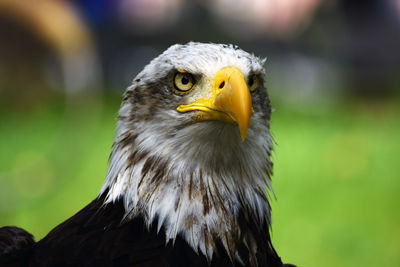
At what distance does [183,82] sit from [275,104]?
6.89 m

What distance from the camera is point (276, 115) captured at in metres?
8.12

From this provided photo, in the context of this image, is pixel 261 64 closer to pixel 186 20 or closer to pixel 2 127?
pixel 2 127

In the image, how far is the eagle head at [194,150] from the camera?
2084mm

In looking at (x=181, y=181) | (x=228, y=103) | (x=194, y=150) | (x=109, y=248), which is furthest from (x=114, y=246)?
(x=228, y=103)

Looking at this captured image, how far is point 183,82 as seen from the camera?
2213 mm

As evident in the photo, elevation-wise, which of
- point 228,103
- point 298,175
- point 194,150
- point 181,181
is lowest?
point 298,175

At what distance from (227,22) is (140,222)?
9.26 m

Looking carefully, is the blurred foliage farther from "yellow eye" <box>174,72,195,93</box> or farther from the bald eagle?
"yellow eye" <box>174,72,195,93</box>

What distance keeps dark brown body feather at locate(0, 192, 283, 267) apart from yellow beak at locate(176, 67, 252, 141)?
1.35ft

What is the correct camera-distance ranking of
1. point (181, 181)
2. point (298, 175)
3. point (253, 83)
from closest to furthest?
point (181, 181) → point (253, 83) → point (298, 175)

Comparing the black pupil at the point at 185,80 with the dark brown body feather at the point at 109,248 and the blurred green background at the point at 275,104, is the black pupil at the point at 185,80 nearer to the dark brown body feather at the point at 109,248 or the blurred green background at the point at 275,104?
the dark brown body feather at the point at 109,248

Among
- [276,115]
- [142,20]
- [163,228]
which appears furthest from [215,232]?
[142,20]

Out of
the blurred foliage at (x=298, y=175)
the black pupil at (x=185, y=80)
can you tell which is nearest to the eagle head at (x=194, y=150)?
the black pupil at (x=185, y=80)

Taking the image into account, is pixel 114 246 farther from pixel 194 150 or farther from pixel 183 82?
pixel 183 82
